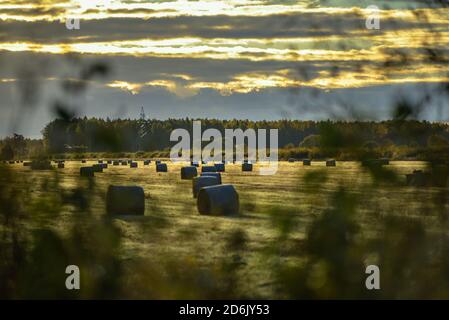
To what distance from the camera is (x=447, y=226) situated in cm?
679

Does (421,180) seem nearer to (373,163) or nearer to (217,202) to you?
(373,163)

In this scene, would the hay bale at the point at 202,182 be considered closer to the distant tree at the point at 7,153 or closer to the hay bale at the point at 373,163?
the distant tree at the point at 7,153

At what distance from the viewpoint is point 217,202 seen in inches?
786

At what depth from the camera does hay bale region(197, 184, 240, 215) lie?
64.8 feet

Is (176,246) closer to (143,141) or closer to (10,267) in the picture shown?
(143,141)

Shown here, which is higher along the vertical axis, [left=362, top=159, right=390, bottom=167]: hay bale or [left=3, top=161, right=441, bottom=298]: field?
[left=362, top=159, right=390, bottom=167]: hay bale

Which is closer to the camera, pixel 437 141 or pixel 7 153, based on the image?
pixel 437 141

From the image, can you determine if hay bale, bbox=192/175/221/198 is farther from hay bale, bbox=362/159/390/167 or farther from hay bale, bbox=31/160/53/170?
hay bale, bbox=362/159/390/167

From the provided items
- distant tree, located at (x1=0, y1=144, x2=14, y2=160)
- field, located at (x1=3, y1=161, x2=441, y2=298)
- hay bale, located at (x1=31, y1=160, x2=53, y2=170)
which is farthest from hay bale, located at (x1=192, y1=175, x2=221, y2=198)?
field, located at (x1=3, y1=161, x2=441, y2=298)

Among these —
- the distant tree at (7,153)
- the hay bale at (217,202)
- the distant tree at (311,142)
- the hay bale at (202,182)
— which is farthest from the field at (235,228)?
the hay bale at (202,182)

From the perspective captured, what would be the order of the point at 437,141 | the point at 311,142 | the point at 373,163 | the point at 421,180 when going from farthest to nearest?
the point at 437,141 → the point at 421,180 → the point at 373,163 → the point at 311,142

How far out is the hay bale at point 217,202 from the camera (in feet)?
64.8

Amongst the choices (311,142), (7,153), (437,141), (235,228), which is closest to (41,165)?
(7,153)
